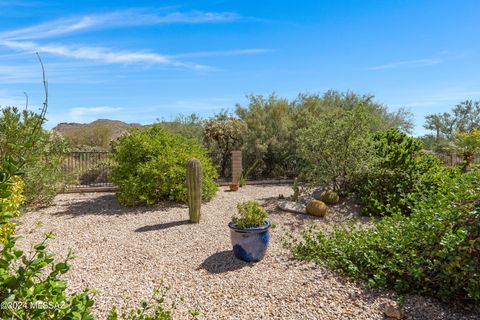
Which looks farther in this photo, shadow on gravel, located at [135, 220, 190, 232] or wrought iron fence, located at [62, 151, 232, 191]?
wrought iron fence, located at [62, 151, 232, 191]

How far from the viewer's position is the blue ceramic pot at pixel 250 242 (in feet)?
16.7

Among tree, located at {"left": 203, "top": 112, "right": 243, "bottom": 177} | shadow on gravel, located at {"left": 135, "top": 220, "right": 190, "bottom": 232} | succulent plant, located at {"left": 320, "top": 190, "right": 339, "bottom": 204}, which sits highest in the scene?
tree, located at {"left": 203, "top": 112, "right": 243, "bottom": 177}

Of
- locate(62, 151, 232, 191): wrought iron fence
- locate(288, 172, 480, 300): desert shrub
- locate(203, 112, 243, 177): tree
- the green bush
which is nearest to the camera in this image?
locate(288, 172, 480, 300): desert shrub

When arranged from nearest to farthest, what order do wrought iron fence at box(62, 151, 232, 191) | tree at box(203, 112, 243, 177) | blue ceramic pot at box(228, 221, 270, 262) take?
blue ceramic pot at box(228, 221, 270, 262), wrought iron fence at box(62, 151, 232, 191), tree at box(203, 112, 243, 177)

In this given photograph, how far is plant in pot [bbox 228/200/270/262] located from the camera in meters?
5.11

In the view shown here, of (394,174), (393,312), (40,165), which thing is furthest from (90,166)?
(393,312)

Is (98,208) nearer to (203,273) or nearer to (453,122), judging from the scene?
(203,273)

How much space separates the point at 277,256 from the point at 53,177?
6674 mm

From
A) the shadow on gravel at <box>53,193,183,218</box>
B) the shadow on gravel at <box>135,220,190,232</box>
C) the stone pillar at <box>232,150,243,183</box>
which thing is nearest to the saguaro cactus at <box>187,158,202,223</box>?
the shadow on gravel at <box>135,220,190,232</box>

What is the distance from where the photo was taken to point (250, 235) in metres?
5.09

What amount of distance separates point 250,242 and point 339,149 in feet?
16.7

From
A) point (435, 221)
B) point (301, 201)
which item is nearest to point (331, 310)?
point (435, 221)

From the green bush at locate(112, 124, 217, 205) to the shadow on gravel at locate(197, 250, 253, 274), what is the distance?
13.0 feet

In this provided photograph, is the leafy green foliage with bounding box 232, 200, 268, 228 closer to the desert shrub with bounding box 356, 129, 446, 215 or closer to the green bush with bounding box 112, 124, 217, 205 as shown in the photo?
the desert shrub with bounding box 356, 129, 446, 215
